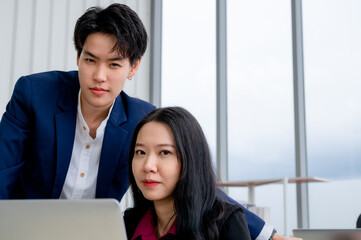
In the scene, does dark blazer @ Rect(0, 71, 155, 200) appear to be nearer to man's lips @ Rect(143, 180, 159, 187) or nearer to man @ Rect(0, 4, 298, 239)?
man @ Rect(0, 4, 298, 239)

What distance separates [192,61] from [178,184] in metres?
3.11

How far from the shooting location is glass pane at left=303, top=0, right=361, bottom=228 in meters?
3.10

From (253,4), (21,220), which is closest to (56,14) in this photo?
(253,4)

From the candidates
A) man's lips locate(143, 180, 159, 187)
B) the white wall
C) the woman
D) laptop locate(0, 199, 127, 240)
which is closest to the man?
the woman

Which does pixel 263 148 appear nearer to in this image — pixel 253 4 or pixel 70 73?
pixel 253 4

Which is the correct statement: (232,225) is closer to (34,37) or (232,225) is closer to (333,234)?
(333,234)

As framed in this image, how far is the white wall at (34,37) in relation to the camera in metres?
3.67

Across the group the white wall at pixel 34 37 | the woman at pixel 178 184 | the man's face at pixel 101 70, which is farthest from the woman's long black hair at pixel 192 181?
the white wall at pixel 34 37

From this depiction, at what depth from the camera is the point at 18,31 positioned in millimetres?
3736

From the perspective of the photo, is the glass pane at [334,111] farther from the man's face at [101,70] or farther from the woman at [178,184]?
the man's face at [101,70]

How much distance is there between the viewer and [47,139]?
4.36ft

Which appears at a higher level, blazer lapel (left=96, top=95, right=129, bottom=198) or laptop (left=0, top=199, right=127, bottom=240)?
blazer lapel (left=96, top=95, right=129, bottom=198)

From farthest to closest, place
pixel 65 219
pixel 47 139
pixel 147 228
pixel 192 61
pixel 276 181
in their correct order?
pixel 192 61 → pixel 276 181 → pixel 47 139 → pixel 147 228 → pixel 65 219

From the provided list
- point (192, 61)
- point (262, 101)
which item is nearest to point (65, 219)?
point (262, 101)
